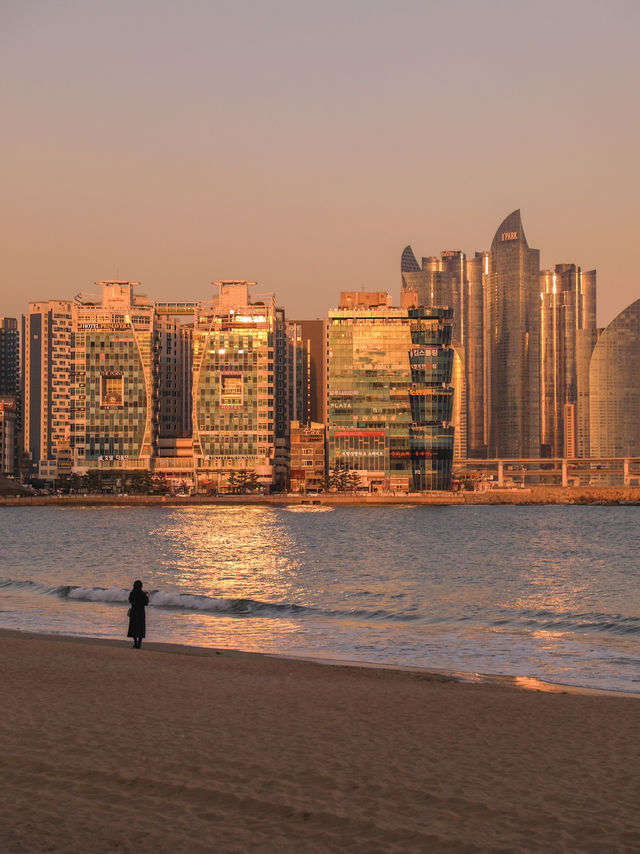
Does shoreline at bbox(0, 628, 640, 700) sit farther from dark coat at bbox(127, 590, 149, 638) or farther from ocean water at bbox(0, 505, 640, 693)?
ocean water at bbox(0, 505, 640, 693)

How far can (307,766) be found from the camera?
1509 cm

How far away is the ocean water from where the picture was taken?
3366 cm

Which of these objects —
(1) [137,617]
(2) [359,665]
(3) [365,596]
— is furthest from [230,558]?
(2) [359,665]

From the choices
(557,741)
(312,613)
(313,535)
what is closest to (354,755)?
(557,741)

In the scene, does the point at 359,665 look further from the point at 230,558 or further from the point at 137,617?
the point at 230,558

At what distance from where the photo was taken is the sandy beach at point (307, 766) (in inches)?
470

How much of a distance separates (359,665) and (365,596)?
2359 centimetres

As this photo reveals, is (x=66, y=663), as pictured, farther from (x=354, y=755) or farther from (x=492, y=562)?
(x=492, y=562)

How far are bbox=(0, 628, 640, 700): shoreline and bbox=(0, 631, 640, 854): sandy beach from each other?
5.89ft

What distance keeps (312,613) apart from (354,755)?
95.6 ft

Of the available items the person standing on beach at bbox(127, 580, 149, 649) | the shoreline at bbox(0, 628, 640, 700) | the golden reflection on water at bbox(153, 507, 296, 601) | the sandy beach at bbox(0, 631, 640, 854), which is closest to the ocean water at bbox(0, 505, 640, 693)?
the golden reflection on water at bbox(153, 507, 296, 601)

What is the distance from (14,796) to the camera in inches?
508

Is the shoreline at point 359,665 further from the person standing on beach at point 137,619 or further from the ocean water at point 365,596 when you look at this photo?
the ocean water at point 365,596

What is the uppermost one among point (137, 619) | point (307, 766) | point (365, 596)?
point (307, 766)
